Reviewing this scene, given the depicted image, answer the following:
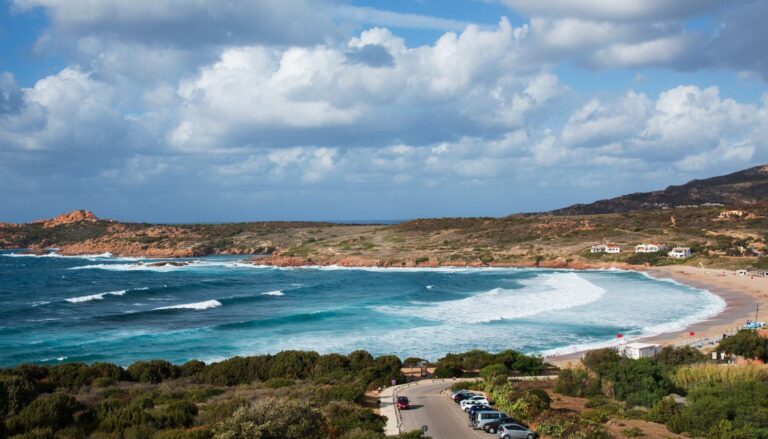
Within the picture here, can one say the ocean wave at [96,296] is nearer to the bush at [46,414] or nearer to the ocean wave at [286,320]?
the ocean wave at [286,320]

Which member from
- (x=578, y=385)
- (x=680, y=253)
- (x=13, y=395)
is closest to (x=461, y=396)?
(x=578, y=385)

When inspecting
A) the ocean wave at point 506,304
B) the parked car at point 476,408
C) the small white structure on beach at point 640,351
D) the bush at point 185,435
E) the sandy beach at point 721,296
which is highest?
the bush at point 185,435

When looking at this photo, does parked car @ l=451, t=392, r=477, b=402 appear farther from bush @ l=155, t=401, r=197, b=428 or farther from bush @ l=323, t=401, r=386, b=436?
bush @ l=155, t=401, r=197, b=428

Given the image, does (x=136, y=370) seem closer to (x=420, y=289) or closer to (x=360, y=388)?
(x=360, y=388)

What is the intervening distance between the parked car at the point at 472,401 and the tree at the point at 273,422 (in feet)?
25.2

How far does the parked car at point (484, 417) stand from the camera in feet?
64.3

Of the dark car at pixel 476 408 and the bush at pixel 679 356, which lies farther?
the bush at pixel 679 356

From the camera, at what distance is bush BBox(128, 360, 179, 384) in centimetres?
2639

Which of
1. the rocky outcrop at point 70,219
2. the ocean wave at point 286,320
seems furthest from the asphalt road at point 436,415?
the rocky outcrop at point 70,219

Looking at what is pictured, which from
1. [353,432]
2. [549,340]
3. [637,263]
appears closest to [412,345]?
[549,340]

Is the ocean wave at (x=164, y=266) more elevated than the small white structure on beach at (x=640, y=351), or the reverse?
the ocean wave at (x=164, y=266)

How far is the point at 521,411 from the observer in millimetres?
21000

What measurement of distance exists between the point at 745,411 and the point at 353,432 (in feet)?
39.9

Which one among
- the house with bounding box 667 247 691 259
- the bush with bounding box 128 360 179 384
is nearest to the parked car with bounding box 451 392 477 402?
the bush with bounding box 128 360 179 384
